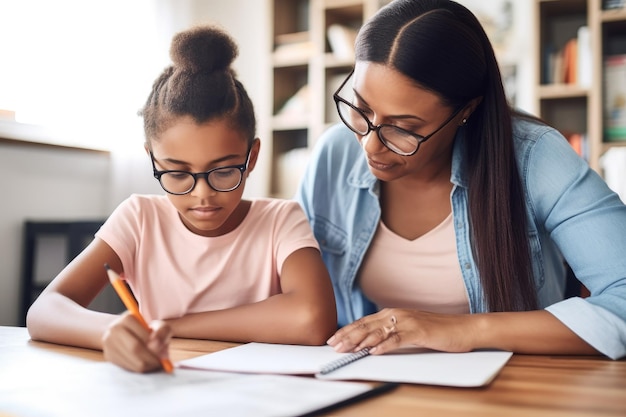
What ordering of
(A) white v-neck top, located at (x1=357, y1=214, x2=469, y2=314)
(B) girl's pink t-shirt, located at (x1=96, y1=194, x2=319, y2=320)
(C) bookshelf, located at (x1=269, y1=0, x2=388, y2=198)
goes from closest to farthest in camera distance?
(B) girl's pink t-shirt, located at (x1=96, y1=194, x2=319, y2=320), (A) white v-neck top, located at (x1=357, y1=214, x2=469, y2=314), (C) bookshelf, located at (x1=269, y1=0, x2=388, y2=198)

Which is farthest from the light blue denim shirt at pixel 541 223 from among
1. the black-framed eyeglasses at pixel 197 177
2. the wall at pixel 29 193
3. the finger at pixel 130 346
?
the wall at pixel 29 193

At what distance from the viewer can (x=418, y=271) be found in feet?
4.61

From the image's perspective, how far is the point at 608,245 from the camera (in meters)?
1.10

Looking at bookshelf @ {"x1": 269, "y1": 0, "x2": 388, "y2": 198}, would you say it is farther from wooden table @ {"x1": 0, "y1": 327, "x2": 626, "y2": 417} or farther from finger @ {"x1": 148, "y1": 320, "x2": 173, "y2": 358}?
finger @ {"x1": 148, "y1": 320, "x2": 173, "y2": 358}

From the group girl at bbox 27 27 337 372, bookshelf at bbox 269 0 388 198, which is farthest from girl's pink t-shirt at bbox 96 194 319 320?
bookshelf at bbox 269 0 388 198

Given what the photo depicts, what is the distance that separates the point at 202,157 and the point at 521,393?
2.06 ft

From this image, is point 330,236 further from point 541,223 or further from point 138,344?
point 138,344

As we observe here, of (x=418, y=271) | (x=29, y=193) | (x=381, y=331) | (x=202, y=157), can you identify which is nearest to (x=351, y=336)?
(x=381, y=331)

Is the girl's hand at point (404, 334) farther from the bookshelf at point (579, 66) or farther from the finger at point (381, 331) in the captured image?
the bookshelf at point (579, 66)

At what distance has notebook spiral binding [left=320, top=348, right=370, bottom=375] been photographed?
2.59 ft

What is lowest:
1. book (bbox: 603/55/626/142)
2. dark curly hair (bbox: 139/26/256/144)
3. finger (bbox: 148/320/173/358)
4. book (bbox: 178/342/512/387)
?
book (bbox: 178/342/512/387)

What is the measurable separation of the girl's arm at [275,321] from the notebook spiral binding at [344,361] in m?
0.15

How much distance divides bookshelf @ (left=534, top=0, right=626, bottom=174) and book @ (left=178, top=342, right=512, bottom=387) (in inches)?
108

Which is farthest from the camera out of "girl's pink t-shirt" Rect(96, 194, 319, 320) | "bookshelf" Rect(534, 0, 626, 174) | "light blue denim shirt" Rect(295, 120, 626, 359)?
"bookshelf" Rect(534, 0, 626, 174)
